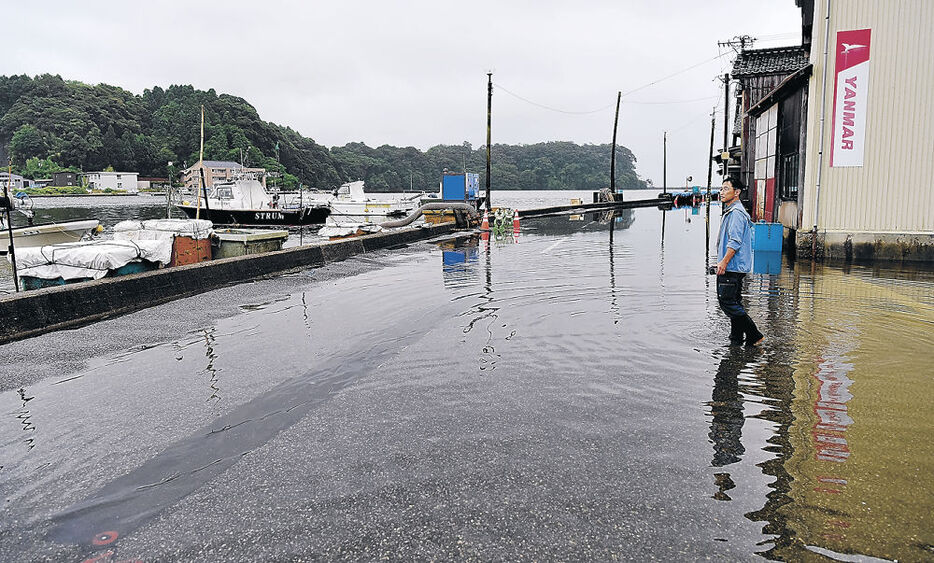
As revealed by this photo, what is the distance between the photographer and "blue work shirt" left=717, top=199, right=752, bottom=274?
21.2 ft

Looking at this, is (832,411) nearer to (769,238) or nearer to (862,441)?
(862,441)

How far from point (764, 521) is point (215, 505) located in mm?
2874

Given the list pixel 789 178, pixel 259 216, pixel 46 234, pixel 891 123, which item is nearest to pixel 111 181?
pixel 259 216

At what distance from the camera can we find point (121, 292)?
9.10 metres

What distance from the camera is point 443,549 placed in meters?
3.00

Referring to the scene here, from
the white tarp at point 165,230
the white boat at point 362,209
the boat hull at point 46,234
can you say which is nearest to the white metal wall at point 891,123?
the white tarp at point 165,230

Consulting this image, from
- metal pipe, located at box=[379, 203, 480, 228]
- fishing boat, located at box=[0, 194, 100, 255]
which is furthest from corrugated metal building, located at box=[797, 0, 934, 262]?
fishing boat, located at box=[0, 194, 100, 255]

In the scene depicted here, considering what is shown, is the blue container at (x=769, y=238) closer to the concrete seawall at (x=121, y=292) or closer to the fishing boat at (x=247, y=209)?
the concrete seawall at (x=121, y=292)

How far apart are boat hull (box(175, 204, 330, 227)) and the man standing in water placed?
32152 millimetres

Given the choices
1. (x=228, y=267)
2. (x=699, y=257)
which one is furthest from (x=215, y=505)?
(x=699, y=257)

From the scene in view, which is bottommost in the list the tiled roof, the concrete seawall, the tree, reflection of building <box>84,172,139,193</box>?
the concrete seawall

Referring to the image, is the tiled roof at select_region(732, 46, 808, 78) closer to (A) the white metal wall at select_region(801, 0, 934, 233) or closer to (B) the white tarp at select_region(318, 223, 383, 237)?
(B) the white tarp at select_region(318, 223, 383, 237)

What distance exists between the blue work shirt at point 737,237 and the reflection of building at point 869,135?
9.69 meters

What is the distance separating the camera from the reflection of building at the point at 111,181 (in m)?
113
